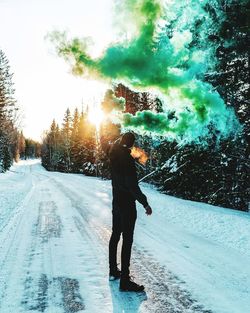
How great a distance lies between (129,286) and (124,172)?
1.49 meters

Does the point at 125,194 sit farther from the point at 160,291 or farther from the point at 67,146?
the point at 67,146

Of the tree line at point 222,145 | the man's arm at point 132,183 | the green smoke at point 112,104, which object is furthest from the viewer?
the green smoke at point 112,104

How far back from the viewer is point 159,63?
14359 mm

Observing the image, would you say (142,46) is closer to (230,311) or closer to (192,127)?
(192,127)

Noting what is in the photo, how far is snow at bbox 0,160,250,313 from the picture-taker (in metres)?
4.54

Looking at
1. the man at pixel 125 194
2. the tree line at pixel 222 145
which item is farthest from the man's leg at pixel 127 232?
the tree line at pixel 222 145

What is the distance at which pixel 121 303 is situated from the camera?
458 centimetres

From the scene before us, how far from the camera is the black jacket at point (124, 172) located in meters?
5.32

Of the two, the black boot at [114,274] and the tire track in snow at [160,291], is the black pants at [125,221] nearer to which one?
the black boot at [114,274]

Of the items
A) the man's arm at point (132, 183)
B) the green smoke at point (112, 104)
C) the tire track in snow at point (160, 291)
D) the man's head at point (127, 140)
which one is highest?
the green smoke at point (112, 104)

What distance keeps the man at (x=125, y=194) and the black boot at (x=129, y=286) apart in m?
0.08

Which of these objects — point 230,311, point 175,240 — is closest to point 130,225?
point 230,311

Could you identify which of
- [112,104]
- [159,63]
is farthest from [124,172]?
[112,104]

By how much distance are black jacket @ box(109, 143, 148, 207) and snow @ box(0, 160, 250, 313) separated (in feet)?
4.04
